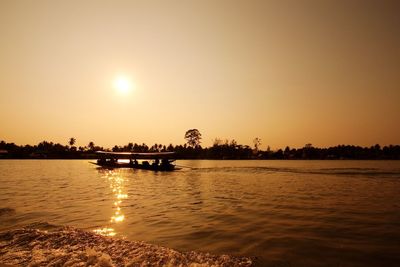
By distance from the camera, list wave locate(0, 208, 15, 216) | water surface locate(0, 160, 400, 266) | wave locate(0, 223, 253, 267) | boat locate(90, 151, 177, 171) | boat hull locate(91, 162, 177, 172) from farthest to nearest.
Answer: boat locate(90, 151, 177, 171) → boat hull locate(91, 162, 177, 172) → wave locate(0, 208, 15, 216) → water surface locate(0, 160, 400, 266) → wave locate(0, 223, 253, 267)

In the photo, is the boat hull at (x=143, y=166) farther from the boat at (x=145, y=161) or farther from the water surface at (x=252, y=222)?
the water surface at (x=252, y=222)

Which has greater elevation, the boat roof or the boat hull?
the boat roof

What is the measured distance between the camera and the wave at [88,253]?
8.29 m

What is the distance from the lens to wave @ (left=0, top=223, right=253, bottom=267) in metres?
8.29

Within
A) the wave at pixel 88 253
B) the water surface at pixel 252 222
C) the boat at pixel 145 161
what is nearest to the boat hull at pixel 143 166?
the boat at pixel 145 161

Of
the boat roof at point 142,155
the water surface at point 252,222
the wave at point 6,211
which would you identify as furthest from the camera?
the boat roof at point 142,155

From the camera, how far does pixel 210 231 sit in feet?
40.6

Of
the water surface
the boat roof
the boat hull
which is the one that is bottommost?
the water surface

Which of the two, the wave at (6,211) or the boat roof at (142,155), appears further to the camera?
the boat roof at (142,155)

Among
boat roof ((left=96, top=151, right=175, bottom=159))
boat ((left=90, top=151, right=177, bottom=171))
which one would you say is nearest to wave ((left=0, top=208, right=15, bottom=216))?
boat ((left=90, top=151, right=177, bottom=171))

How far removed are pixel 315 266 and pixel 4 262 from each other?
27.1ft

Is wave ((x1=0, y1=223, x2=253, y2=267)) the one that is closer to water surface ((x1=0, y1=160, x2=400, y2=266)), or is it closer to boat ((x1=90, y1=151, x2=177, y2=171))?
water surface ((x1=0, y1=160, x2=400, y2=266))

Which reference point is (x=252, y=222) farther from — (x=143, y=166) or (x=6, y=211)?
(x=143, y=166)

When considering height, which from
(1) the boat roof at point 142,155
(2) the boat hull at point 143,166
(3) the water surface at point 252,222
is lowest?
(3) the water surface at point 252,222
